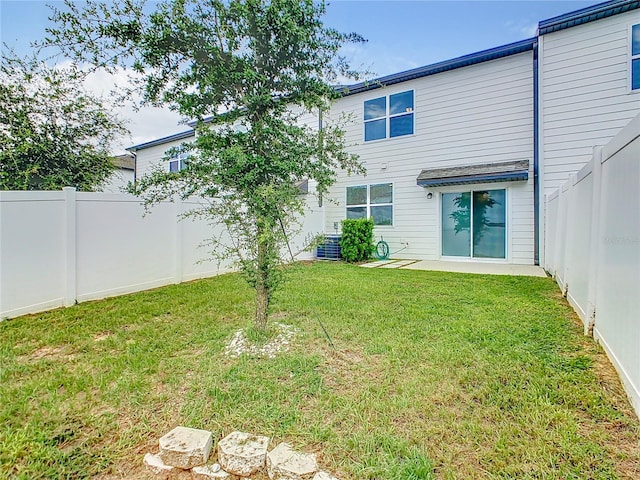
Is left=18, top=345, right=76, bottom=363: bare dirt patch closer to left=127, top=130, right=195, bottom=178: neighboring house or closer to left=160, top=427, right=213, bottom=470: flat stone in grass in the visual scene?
left=160, top=427, right=213, bottom=470: flat stone in grass

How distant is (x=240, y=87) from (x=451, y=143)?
8135 millimetres

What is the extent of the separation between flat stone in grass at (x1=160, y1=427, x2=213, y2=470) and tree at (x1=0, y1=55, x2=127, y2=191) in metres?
6.76

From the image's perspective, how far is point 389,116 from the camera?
10.9 metres

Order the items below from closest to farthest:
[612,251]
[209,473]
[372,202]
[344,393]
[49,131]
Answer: [209,473] → [344,393] → [612,251] → [49,131] → [372,202]

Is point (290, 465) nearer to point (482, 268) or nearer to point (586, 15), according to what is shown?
point (482, 268)

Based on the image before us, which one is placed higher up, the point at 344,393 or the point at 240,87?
the point at 240,87

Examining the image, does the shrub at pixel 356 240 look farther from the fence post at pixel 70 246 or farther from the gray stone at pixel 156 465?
the gray stone at pixel 156 465

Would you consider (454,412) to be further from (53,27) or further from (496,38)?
(496,38)

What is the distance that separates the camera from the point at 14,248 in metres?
4.52

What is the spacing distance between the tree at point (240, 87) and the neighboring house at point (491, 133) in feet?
16.9

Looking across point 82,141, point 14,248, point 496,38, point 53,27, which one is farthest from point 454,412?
point 496,38

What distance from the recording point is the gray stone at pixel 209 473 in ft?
6.06

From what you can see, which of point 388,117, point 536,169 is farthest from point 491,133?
point 388,117

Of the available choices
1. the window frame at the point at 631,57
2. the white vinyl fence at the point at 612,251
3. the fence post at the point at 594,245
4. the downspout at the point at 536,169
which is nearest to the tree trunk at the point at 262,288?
the white vinyl fence at the point at 612,251
